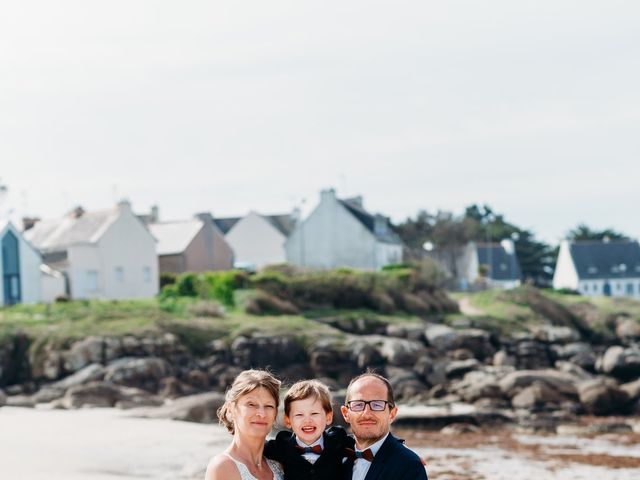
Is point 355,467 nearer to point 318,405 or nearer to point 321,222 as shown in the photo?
point 318,405

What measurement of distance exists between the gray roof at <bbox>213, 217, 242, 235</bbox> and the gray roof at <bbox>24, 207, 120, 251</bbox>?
1959 centimetres

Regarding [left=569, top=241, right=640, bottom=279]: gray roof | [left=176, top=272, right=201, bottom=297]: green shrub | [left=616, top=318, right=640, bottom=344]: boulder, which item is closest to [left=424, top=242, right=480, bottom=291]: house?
[left=569, top=241, right=640, bottom=279]: gray roof

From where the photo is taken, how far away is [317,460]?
15.2 ft

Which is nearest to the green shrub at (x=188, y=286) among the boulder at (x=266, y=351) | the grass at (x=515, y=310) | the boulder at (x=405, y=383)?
the boulder at (x=266, y=351)

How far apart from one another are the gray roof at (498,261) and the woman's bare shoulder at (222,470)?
79.9m

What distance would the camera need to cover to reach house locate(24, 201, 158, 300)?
4612 centimetres

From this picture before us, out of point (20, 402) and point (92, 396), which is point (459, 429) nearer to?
point (92, 396)

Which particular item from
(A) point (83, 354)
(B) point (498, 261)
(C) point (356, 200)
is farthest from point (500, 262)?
(A) point (83, 354)

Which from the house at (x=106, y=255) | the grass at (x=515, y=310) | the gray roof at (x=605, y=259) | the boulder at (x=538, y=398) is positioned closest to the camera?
the boulder at (x=538, y=398)

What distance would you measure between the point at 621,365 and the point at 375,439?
33781 mm

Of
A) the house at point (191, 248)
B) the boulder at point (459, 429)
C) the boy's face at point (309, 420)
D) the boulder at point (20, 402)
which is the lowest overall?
the boulder at point (459, 429)

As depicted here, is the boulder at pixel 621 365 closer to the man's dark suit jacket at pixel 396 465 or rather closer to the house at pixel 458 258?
the man's dark suit jacket at pixel 396 465

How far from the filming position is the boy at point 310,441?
4633mm

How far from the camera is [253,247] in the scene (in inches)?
2591
